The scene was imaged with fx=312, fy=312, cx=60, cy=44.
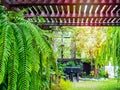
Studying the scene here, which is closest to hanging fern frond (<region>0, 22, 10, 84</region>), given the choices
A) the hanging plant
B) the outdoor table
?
the hanging plant

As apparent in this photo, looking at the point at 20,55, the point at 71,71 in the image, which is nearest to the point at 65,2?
the point at 20,55

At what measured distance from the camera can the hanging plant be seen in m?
1.22

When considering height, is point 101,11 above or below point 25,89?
above

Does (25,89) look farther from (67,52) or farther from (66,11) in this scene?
(67,52)

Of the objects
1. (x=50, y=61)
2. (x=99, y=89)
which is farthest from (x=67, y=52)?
(x=50, y=61)

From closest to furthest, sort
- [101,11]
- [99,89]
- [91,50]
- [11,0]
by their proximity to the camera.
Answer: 1. [11,0]
2. [101,11]
3. [99,89]
4. [91,50]

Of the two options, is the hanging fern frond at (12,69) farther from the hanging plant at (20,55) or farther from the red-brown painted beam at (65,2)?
the red-brown painted beam at (65,2)

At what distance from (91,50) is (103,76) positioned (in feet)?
5.35

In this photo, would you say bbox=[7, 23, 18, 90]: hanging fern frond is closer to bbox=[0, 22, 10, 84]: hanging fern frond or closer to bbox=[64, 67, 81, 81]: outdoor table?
bbox=[0, 22, 10, 84]: hanging fern frond

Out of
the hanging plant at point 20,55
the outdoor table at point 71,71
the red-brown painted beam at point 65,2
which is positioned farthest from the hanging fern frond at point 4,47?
the outdoor table at point 71,71

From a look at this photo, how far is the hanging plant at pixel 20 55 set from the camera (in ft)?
4.00

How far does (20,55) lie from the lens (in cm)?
126

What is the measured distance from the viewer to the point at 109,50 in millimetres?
8312

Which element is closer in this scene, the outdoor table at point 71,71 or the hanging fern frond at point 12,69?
the hanging fern frond at point 12,69
